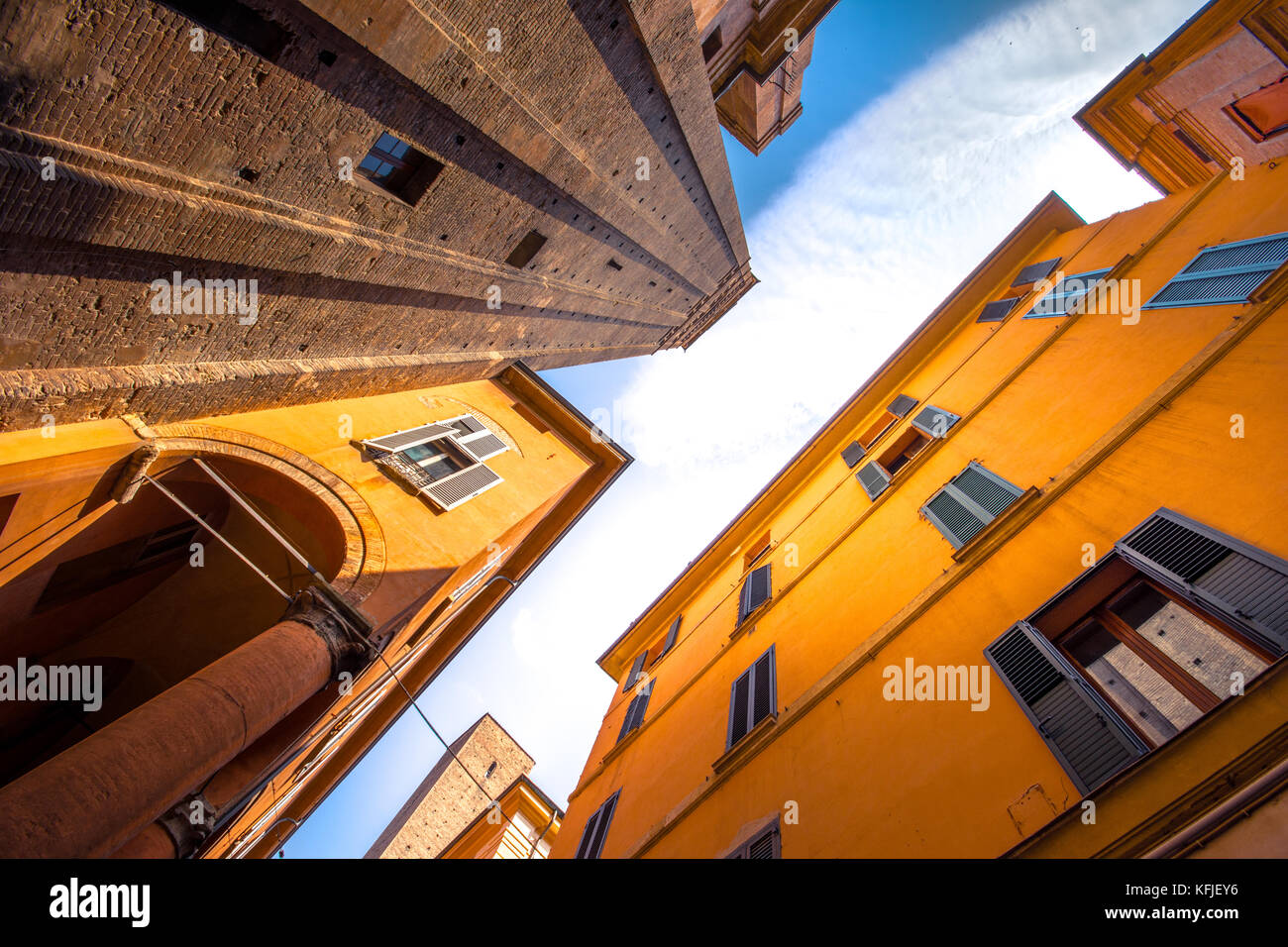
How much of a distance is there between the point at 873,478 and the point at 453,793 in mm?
19265

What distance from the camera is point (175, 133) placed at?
4.51m

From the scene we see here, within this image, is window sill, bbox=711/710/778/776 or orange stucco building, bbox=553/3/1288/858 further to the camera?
window sill, bbox=711/710/778/776

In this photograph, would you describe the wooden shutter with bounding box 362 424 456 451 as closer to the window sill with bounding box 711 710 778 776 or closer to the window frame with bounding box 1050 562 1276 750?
the window sill with bounding box 711 710 778 776

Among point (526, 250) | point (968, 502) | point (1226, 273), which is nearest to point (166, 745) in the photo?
point (968, 502)

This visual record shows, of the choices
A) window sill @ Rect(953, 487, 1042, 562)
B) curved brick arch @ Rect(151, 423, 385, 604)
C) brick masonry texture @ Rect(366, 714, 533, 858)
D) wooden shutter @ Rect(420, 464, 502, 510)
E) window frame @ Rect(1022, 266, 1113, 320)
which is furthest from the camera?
brick masonry texture @ Rect(366, 714, 533, 858)

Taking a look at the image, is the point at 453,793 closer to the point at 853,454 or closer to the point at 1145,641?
the point at 853,454

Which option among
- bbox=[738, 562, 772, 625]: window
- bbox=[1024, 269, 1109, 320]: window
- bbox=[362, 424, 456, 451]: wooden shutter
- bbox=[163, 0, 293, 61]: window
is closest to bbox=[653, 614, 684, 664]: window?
A: bbox=[738, 562, 772, 625]: window

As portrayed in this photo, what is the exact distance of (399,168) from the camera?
7.27m

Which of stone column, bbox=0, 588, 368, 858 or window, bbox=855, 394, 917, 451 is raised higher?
stone column, bbox=0, 588, 368, 858

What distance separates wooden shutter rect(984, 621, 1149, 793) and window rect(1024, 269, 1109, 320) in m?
5.84

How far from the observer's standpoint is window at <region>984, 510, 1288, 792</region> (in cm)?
312

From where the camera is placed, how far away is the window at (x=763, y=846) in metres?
4.55
